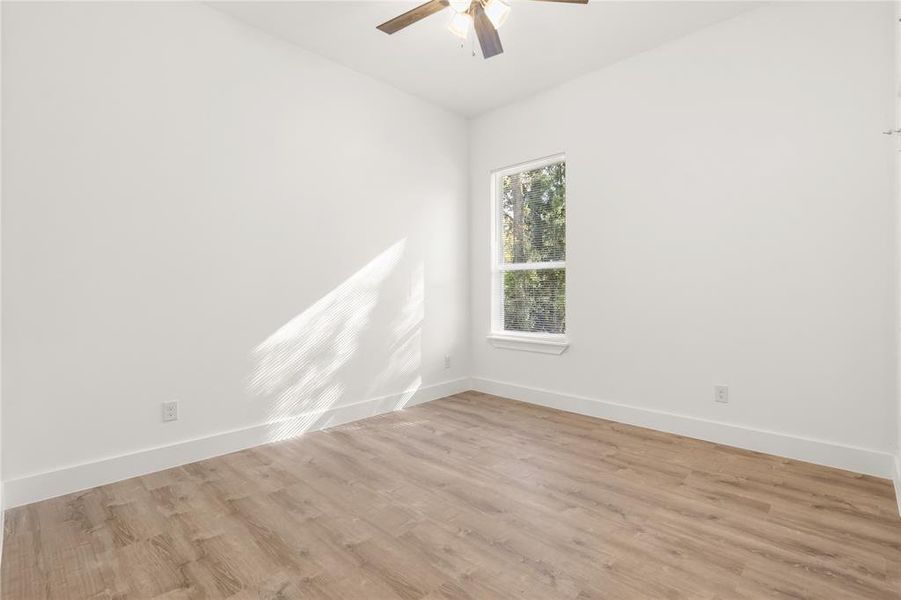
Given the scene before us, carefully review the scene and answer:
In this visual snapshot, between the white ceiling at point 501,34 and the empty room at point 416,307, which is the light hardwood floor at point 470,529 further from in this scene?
the white ceiling at point 501,34

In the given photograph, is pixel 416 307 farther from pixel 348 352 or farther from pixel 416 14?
pixel 416 14

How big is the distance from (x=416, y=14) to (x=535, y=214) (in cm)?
213

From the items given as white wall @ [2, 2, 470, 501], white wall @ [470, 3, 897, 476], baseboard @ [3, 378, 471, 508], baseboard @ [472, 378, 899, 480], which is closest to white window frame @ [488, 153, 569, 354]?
white wall @ [470, 3, 897, 476]

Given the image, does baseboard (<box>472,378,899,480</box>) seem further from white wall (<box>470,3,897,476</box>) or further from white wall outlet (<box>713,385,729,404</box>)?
white wall outlet (<box>713,385,729,404</box>)

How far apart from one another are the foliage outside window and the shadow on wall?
2.84 ft

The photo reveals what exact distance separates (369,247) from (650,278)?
217cm

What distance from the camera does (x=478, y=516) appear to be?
2.03 meters

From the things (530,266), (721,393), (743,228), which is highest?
(743,228)

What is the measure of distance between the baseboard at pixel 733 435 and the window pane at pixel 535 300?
0.58 m

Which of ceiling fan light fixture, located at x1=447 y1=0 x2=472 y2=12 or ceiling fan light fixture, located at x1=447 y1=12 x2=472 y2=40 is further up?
ceiling fan light fixture, located at x1=447 y1=0 x2=472 y2=12

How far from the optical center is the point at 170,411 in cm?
262

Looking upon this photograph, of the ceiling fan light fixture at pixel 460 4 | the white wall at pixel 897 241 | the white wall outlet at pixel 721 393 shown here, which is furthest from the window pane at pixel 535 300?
the ceiling fan light fixture at pixel 460 4

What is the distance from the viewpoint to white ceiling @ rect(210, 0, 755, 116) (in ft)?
9.13

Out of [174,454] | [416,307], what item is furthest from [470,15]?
[174,454]
